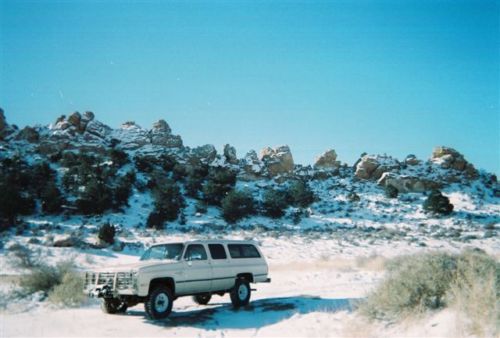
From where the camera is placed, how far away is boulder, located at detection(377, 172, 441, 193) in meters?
58.5

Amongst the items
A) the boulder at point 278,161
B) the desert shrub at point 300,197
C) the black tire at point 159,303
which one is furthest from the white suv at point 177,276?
the boulder at point 278,161

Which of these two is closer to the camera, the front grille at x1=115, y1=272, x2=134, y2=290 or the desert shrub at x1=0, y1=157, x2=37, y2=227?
the front grille at x1=115, y1=272, x2=134, y2=290

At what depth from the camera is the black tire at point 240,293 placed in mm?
12492

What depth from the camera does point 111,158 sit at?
56.6m

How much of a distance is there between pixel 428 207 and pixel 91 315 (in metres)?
43.3

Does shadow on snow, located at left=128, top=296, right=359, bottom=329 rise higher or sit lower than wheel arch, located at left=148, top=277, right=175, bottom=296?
lower

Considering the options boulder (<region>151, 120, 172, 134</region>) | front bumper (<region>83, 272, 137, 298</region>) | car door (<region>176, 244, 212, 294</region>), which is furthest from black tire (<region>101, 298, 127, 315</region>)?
boulder (<region>151, 120, 172, 134</region>)

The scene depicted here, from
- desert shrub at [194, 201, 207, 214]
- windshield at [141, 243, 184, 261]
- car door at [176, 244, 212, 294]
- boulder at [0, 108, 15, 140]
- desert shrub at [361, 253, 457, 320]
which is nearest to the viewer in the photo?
desert shrub at [361, 253, 457, 320]

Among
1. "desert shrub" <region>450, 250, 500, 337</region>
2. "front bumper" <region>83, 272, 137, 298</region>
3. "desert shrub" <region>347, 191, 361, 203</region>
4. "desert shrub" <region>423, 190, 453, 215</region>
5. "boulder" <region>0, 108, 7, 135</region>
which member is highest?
"boulder" <region>0, 108, 7, 135</region>

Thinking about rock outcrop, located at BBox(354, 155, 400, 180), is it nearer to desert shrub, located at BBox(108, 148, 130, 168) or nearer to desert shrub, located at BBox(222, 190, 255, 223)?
desert shrub, located at BBox(222, 190, 255, 223)

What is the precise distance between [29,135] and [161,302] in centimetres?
6078

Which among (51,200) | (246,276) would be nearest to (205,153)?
(51,200)

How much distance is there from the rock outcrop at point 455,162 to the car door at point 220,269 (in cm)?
6026

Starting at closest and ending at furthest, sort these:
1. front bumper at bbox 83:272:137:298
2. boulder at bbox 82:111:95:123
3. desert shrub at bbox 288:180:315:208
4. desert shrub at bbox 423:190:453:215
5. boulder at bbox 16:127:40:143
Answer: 1. front bumper at bbox 83:272:137:298
2. desert shrub at bbox 423:190:453:215
3. desert shrub at bbox 288:180:315:208
4. boulder at bbox 16:127:40:143
5. boulder at bbox 82:111:95:123
